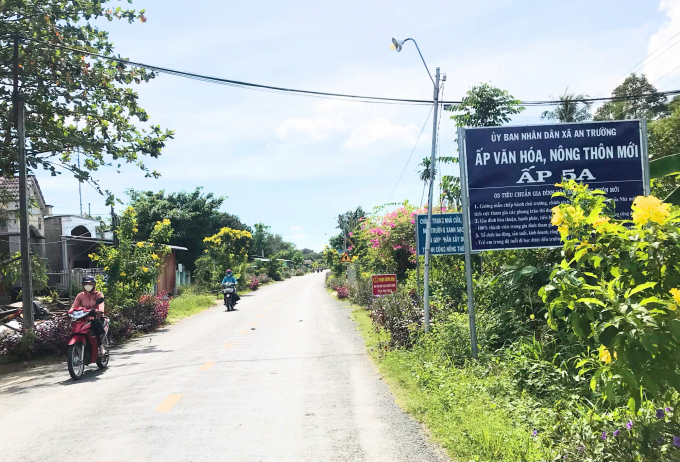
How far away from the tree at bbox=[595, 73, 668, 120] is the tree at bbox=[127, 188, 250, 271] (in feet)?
94.7

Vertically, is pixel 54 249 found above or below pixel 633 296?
above

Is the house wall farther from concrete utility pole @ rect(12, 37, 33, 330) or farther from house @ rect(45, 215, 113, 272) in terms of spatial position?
concrete utility pole @ rect(12, 37, 33, 330)

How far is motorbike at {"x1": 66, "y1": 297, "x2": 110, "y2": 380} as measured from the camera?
9586 mm

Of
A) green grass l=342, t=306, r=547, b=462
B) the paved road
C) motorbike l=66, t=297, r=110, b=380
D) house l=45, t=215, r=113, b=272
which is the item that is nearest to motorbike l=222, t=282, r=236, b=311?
house l=45, t=215, r=113, b=272

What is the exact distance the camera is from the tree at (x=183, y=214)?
39.7 m

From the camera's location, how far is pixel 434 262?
13938 millimetres

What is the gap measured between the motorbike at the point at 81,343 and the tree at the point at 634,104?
29463mm

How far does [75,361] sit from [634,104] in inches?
1511

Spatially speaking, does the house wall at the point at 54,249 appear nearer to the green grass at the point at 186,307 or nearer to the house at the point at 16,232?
the house at the point at 16,232

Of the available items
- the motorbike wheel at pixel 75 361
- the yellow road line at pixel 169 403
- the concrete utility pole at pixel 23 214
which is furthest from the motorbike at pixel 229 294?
the yellow road line at pixel 169 403

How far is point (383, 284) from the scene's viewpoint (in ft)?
52.5

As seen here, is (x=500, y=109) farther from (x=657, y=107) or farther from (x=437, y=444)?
(x=657, y=107)

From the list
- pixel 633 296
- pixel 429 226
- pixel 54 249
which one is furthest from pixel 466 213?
pixel 54 249

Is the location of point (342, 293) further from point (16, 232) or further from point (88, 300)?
point (88, 300)
